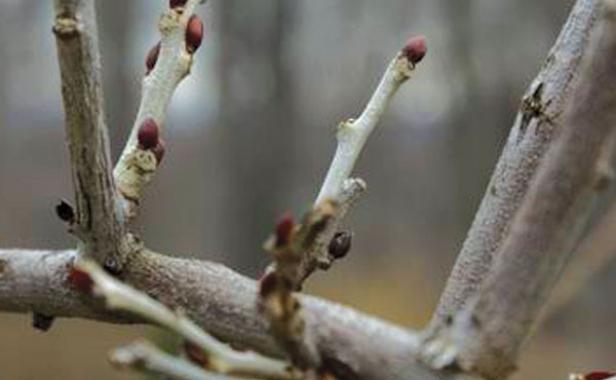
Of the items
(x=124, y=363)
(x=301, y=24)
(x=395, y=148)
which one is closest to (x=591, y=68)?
(x=124, y=363)

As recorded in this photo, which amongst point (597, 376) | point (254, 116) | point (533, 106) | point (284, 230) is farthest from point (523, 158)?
point (254, 116)

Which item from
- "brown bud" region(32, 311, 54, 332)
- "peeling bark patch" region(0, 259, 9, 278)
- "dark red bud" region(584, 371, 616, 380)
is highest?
"dark red bud" region(584, 371, 616, 380)

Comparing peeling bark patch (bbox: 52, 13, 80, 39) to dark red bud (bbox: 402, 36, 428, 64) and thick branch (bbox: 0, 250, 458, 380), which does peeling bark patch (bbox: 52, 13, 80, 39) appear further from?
dark red bud (bbox: 402, 36, 428, 64)

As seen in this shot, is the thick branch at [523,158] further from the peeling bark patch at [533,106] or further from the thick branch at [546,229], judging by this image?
the thick branch at [546,229]

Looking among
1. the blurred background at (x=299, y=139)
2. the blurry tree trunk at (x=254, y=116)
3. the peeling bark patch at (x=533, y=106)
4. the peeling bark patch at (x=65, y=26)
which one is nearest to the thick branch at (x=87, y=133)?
the peeling bark patch at (x=65, y=26)

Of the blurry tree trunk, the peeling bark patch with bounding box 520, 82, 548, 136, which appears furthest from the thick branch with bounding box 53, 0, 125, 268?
the blurry tree trunk

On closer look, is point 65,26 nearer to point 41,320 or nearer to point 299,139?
point 41,320

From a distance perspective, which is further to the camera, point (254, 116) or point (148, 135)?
point (254, 116)

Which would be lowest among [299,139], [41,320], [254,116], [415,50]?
[299,139]
